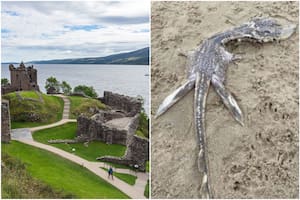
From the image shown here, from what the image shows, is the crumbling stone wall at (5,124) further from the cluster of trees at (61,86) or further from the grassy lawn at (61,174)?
the cluster of trees at (61,86)

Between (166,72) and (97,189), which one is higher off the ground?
(166,72)

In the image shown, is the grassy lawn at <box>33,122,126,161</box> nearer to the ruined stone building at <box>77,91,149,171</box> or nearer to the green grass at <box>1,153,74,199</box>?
the ruined stone building at <box>77,91,149,171</box>

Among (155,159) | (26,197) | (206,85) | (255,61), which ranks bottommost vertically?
(26,197)

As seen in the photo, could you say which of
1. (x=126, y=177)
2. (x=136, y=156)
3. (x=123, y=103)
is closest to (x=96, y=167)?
(x=126, y=177)

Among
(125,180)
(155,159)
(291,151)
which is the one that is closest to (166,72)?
(155,159)

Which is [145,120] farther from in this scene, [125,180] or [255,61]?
[255,61]
